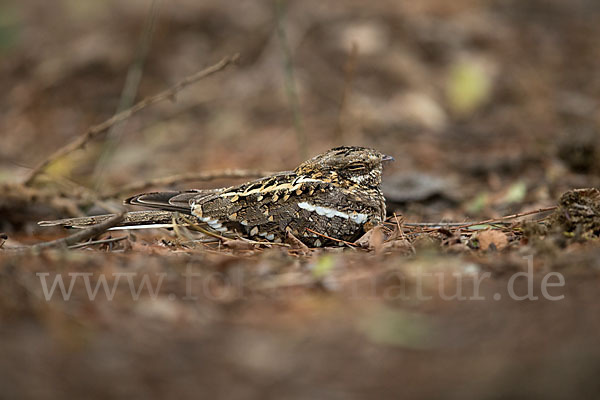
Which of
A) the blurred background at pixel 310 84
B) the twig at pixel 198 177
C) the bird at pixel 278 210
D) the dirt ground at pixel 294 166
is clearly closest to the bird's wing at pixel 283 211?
the bird at pixel 278 210

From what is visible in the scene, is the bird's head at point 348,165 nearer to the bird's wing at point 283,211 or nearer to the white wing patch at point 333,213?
the bird's wing at point 283,211

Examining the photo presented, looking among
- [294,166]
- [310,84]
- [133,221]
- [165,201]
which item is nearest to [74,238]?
[133,221]

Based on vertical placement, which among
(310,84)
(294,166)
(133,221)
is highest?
(310,84)

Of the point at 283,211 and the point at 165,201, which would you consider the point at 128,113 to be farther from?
the point at 283,211

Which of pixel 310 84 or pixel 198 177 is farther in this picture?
pixel 310 84

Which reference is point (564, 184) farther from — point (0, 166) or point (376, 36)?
point (0, 166)

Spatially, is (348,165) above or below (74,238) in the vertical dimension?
above
